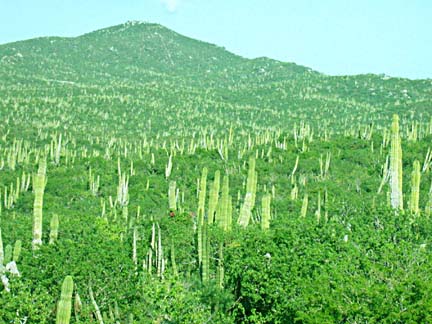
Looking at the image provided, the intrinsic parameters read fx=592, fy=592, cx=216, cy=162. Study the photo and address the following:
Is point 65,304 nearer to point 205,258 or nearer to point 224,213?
point 205,258

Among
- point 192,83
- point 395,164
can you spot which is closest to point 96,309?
point 395,164

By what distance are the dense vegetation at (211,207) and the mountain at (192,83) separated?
802mm

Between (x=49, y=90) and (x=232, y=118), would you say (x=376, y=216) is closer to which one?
(x=232, y=118)

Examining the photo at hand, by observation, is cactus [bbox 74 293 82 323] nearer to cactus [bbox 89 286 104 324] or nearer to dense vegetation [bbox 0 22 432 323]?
dense vegetation [bbox 0 22 432 323]

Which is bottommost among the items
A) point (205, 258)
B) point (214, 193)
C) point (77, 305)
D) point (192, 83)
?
point (77, 305)

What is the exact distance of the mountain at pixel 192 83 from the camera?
282 feet

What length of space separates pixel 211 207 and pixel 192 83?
109 meters

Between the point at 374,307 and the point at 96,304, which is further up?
the point at 374,307

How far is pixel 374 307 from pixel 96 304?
6112 mm

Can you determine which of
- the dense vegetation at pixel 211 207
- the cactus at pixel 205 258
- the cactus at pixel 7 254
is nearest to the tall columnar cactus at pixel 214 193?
the dense vegetation at pixel 211 207

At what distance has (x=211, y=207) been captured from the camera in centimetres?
2089

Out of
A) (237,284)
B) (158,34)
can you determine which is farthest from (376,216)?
(158,34)

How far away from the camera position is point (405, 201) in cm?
2917

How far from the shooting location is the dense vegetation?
12.1 meters
